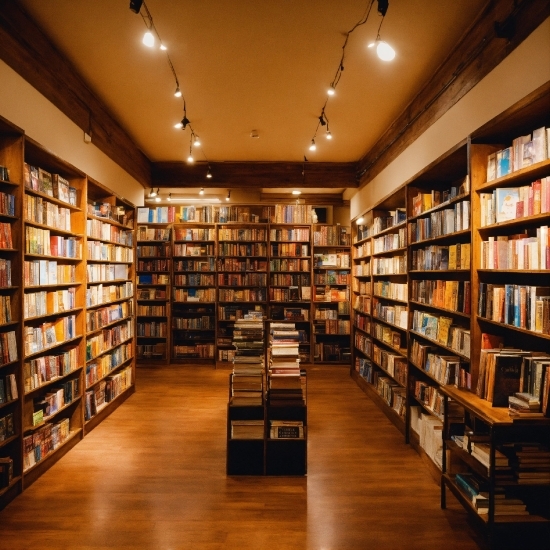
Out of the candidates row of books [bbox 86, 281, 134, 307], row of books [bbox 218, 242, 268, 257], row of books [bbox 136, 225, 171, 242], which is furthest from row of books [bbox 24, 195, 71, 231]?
row of books [bbox 218, 242, 268, 257]

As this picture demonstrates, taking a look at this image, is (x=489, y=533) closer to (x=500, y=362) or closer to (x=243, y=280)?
(x=500, y=362)

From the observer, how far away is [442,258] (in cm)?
350

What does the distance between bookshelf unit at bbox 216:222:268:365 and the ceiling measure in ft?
7.79

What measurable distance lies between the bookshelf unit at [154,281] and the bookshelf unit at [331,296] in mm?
2615

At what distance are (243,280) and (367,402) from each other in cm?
316

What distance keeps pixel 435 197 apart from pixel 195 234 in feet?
16.0

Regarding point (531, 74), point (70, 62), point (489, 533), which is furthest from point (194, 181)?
point (489, 533)

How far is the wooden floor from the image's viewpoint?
2592 mm

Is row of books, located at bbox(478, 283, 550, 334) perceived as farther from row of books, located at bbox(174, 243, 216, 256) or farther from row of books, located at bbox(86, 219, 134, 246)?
row of books, located at bbox(174, 243, 216, 256)

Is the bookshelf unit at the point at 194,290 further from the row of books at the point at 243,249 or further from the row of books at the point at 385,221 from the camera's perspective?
the row of books at the point at 385,221

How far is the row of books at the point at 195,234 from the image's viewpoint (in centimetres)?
768

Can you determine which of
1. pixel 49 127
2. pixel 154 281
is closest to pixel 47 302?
pixel 49 127

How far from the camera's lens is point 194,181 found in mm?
6941

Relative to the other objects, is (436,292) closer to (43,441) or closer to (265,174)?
(43,441)
